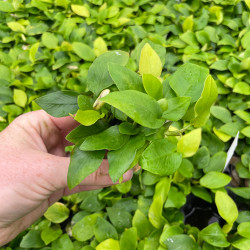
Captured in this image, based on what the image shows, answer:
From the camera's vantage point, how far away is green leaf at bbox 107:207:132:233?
0.90 meters

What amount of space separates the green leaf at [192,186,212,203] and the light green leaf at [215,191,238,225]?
61 mm

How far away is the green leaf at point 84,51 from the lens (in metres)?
1.23

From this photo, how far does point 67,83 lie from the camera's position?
117cm

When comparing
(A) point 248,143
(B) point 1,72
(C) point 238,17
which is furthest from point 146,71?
(C) point 238,17

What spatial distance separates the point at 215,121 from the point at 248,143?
0.15 meters

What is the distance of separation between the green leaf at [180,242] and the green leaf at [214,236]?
1.5 inches

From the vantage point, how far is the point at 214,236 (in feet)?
2.63

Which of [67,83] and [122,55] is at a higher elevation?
[122,55]

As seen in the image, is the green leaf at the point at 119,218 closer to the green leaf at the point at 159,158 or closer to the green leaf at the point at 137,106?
the green leaf at the point at 159,158

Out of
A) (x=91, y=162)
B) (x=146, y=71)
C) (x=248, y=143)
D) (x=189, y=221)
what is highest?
(x=146, y=71)

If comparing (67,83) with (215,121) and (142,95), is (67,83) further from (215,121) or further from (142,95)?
(142,95)

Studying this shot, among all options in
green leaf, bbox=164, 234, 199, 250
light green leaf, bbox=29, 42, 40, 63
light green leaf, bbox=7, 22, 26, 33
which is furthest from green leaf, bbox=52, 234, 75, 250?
light green leaf, bbox=7, 22, 26, 33

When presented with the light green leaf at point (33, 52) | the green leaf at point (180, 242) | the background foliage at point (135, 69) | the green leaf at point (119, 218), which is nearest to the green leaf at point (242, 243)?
the background foliage at point (135, 69)

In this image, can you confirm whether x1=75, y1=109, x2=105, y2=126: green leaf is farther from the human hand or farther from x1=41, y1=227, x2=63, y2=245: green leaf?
x1=41, y1=227, x2=63, y2=245: green leaf
